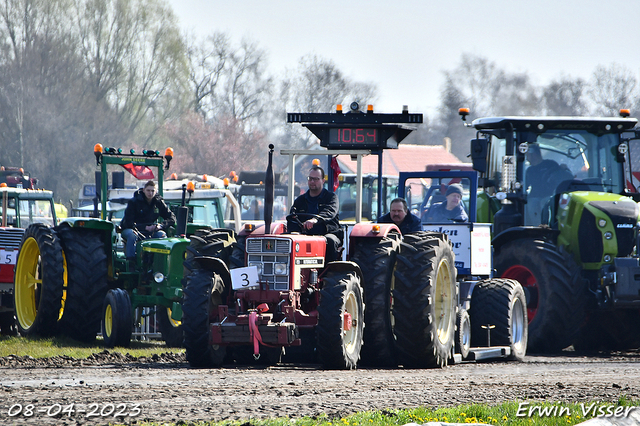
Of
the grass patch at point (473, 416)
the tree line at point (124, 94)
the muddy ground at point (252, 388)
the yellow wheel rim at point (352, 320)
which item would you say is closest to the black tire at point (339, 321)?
the yellow wheel rim at point (352, 320)

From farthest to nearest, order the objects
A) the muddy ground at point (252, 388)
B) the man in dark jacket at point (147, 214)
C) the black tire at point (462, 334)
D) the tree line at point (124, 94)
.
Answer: the tree line at point (124, 94)
the man in dark jacket at point (147, 214)
the black tire at point (462, 334)
the muddy ground at point (252, 388)

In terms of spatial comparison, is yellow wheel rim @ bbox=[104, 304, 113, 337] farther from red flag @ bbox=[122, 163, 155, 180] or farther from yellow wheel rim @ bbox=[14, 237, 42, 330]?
red flag @ bbox=[122, 163, 155, 180]

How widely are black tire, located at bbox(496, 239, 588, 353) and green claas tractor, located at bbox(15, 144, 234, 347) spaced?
4.58 m

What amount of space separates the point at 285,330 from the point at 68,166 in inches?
1721

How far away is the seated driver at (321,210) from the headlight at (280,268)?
71 cm

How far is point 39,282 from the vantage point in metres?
12.5

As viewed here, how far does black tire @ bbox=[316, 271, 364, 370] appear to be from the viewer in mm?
8750

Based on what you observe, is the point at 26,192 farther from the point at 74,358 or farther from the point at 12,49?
the point at 12,49

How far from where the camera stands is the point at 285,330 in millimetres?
8734

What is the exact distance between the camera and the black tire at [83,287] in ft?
39.5

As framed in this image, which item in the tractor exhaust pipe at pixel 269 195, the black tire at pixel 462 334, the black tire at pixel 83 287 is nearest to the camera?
the tractor exhaust pipe at pixel 269 195

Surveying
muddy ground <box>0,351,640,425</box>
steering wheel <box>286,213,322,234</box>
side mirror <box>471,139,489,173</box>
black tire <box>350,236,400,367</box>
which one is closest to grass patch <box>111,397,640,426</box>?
muddy ground <box>0,351,640,425</box>

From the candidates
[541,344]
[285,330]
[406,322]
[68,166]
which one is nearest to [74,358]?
[285,330]

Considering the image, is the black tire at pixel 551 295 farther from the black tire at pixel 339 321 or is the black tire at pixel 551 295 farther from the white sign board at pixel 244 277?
the white sign board at pixel 244 277
